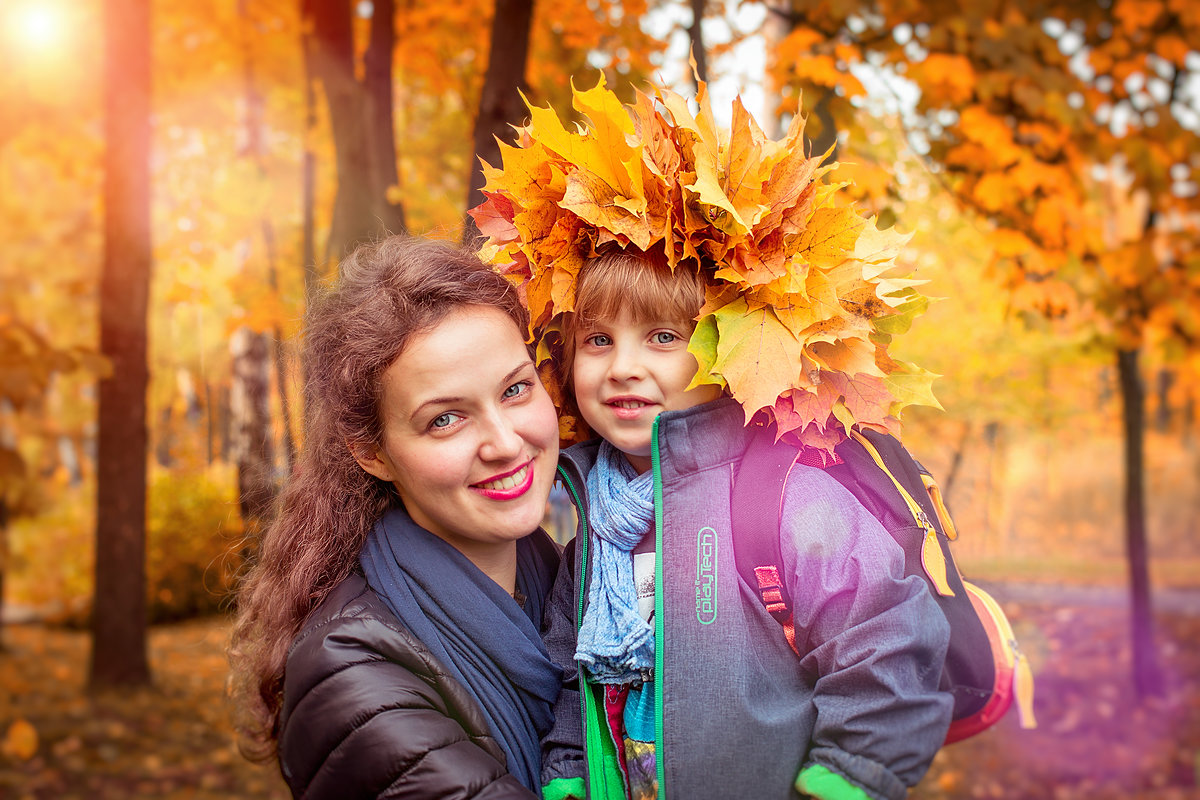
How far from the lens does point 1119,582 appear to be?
1084 cm

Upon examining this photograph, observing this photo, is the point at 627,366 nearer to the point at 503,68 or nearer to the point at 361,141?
the point at 503,68

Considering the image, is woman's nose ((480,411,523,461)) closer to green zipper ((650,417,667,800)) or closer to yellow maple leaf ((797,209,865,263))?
green zipper ((650,417,667,800))

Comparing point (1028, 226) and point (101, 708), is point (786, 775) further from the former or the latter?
point (101, 708)

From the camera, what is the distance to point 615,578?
1.96m

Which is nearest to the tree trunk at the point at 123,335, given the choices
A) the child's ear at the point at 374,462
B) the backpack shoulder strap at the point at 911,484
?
the child's ear at the point at 374,462

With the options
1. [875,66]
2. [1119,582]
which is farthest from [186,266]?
[1119,582]

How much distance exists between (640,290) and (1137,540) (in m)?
6.30

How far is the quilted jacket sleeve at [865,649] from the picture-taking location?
5.27ft

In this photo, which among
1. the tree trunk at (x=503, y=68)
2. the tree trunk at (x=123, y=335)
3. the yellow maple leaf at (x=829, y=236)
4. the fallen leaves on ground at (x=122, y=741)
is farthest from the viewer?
the tree trunk at (x=123, y=335)

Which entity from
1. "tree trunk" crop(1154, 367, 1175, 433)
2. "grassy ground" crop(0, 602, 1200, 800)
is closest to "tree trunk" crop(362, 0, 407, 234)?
"grassy ground" crop(0, 602, 1200, 800)

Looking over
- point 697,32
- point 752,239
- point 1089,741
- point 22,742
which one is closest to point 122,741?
point 22,742

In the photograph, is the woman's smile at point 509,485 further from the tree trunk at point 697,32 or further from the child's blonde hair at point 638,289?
the tree trunk at point 697,32

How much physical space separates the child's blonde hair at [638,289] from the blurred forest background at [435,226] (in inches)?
18.9

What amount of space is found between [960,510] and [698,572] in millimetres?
15333
